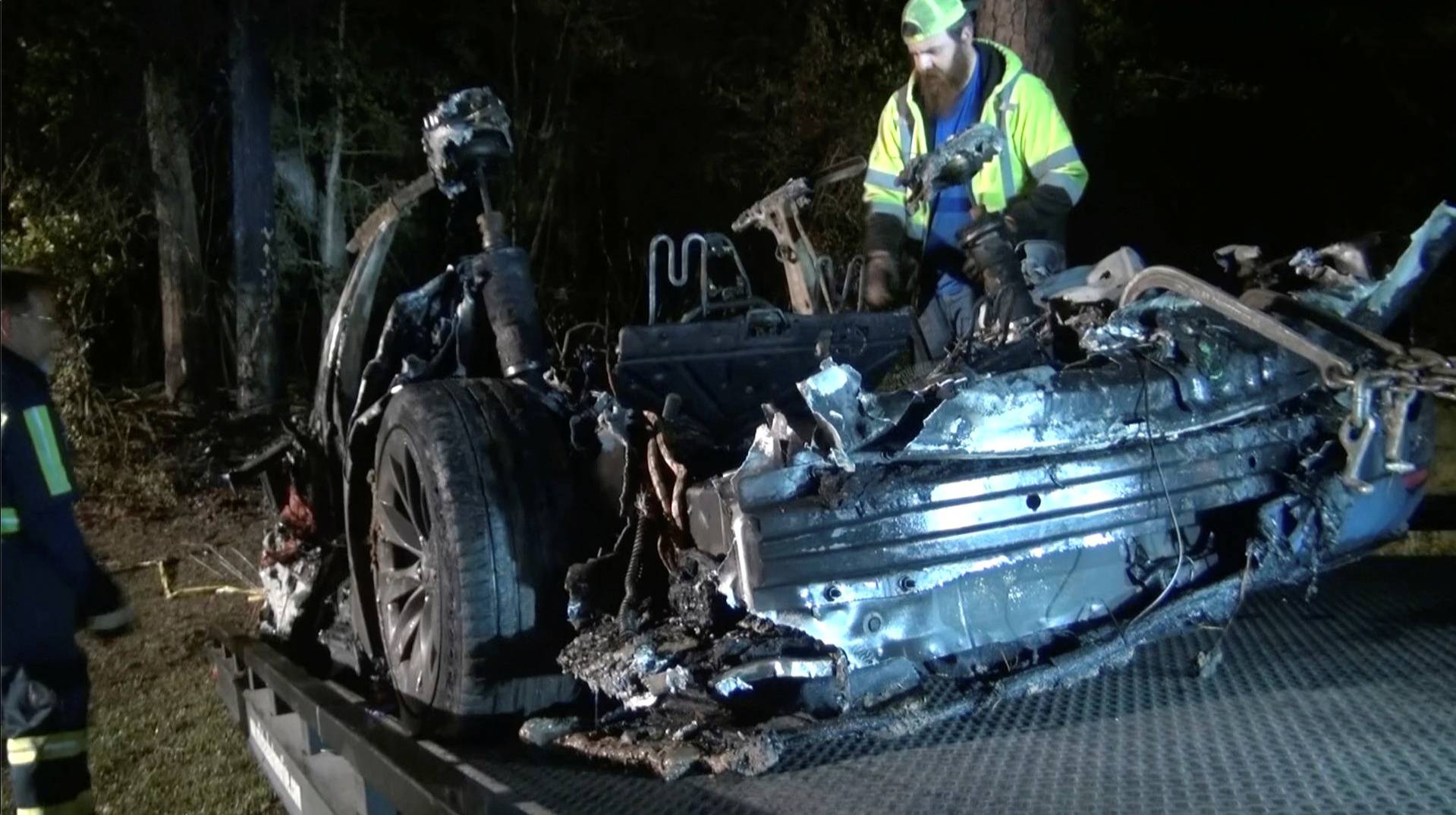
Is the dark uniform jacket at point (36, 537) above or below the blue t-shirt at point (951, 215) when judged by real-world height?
below

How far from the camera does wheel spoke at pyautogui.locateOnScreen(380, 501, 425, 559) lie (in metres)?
3.48

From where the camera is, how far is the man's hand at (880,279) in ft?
15.4

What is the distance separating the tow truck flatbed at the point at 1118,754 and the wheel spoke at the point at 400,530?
451 mm

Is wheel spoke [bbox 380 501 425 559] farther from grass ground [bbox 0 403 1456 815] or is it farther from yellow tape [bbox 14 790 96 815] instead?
grass ground [bbox 0 403 1456 815]

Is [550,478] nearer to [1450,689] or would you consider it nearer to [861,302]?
[861,302]

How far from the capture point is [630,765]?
2.78 meters

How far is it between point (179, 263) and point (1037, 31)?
977 centimetres

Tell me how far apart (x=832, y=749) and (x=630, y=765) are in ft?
1.44

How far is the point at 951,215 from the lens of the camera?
4.69 m

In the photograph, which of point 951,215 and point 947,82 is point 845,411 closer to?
point 951,215

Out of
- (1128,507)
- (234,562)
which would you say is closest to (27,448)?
(1128,507)

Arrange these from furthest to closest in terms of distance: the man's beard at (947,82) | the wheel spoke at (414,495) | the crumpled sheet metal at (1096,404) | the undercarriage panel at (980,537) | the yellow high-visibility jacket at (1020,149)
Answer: the man's beard at (947,82) < the yellow high-visibility jacket at (1020,149) < the wheel spoke at (414,495) < the crumpled sheet metal at (1096,404) < the undercarriage panel at (980,537)

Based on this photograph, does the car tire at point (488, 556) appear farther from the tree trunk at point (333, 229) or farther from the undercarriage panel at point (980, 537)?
the tree trunk at point (333, 229)

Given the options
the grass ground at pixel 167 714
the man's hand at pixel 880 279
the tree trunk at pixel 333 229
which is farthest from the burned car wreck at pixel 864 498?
the tree trunk at pixel 333 229
